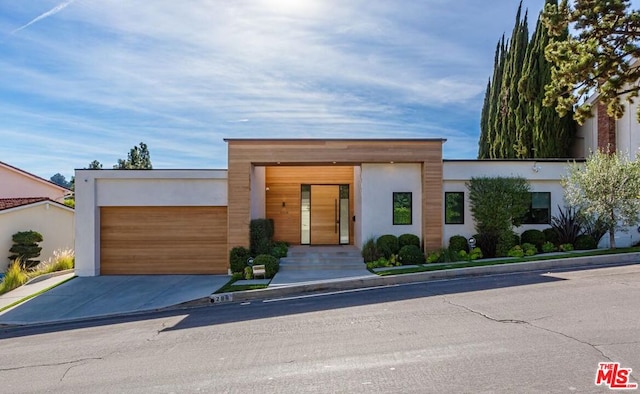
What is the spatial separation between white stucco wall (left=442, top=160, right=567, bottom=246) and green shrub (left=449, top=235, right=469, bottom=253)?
0.37 m

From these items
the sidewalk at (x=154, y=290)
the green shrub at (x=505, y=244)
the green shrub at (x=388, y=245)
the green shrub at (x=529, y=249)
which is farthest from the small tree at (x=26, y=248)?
the green shrub at (x=529, y=249)

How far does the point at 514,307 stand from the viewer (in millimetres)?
7777

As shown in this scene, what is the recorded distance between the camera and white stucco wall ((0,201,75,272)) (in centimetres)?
1812

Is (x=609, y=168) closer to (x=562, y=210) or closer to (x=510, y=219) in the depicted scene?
(x=562, y=210)

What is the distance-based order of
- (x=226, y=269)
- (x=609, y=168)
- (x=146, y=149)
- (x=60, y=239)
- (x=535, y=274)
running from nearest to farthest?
(x=535, y=274), (x=609, y=168), (x=226, y=269), (x=60, y=239), (x=146, y=149)

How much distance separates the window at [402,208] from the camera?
14703 millimetres

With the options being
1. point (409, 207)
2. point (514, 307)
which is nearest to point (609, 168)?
point (409, 207)

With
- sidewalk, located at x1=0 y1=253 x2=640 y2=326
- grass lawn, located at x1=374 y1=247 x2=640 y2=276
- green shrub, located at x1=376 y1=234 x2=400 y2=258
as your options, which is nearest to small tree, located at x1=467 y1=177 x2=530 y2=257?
grass lawn, located at x1=374 y1=247 x2=640 y2=276

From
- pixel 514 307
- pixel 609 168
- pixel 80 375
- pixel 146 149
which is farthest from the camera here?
pixel 146 149

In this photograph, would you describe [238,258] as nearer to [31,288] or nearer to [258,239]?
[258,239]

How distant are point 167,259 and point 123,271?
60.7 inches

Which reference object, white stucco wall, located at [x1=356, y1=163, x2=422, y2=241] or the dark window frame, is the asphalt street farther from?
the dark window frame

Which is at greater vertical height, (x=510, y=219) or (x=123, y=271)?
(x=510, y=219)

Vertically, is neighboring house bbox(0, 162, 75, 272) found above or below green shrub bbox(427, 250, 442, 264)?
above
